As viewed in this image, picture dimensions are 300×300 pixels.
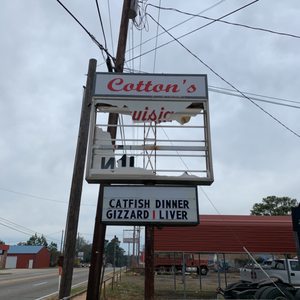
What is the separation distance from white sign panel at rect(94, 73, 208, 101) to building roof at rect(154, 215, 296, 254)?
12404 millimetres

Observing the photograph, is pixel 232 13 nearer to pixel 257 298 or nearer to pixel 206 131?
pixel 206 131

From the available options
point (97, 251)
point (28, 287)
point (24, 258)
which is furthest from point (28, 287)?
point (24, 258)

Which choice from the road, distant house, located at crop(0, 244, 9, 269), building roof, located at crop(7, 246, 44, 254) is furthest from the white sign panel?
building roof, located at crop(7, 246, 44, 254)

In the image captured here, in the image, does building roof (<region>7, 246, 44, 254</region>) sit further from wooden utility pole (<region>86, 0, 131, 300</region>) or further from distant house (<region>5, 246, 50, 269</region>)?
wooden utility pole (<region>86, 0, 131, 300</region>)

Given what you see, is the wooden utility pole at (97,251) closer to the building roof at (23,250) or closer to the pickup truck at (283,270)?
the pickup truck at (283,270)

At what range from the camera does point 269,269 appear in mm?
19812

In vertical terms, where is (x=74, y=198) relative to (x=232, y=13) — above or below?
below

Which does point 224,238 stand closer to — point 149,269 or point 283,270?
point 283,270

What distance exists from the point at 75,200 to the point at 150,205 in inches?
87.9

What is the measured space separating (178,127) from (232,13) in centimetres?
545

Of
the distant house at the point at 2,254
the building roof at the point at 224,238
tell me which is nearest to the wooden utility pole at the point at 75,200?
the building roof at the point at 224,238

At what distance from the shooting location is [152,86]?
845 centimetres

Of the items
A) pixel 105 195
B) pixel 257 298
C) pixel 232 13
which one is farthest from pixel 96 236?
pixel 232 13

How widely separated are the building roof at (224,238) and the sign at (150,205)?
12.5 meters
